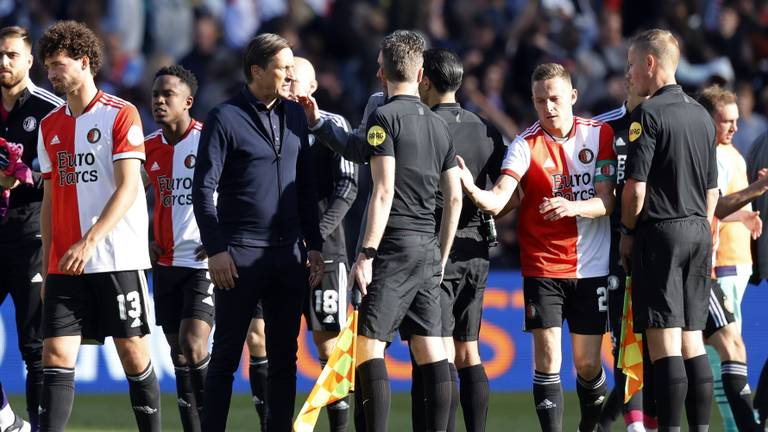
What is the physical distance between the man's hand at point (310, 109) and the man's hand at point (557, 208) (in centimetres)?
134

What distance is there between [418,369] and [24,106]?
284 centimetres

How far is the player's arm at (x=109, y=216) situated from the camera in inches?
248

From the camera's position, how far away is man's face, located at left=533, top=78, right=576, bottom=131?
23.0 feet

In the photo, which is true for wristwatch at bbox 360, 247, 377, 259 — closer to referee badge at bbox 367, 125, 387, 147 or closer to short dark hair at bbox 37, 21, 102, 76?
referee badge at bbox 367, 125, 387, 147

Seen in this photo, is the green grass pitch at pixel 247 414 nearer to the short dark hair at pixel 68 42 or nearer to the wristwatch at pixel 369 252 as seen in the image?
the wristwatch at pixel 369 252

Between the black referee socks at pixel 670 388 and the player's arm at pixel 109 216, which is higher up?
the player's arm at pixel 109 216

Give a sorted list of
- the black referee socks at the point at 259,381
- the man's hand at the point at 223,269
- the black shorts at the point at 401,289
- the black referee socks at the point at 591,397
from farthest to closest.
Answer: the black referee socks at the point at 259,381
the black referee socks at the point at 591,397
the black shorts at the point at 401,289
the man's hand at the point at 223,269

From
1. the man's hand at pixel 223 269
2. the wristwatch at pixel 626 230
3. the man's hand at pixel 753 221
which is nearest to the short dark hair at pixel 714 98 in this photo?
the man's hand at pixel 753 221

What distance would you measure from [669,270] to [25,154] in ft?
12.5

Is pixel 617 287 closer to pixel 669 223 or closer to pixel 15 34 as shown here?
pixel 669 223

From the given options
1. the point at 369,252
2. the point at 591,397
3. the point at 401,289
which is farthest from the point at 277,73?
the point at 591,397

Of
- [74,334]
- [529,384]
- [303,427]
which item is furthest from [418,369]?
[529,384]

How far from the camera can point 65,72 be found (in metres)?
6.48

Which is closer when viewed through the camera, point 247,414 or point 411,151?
point 411,151
